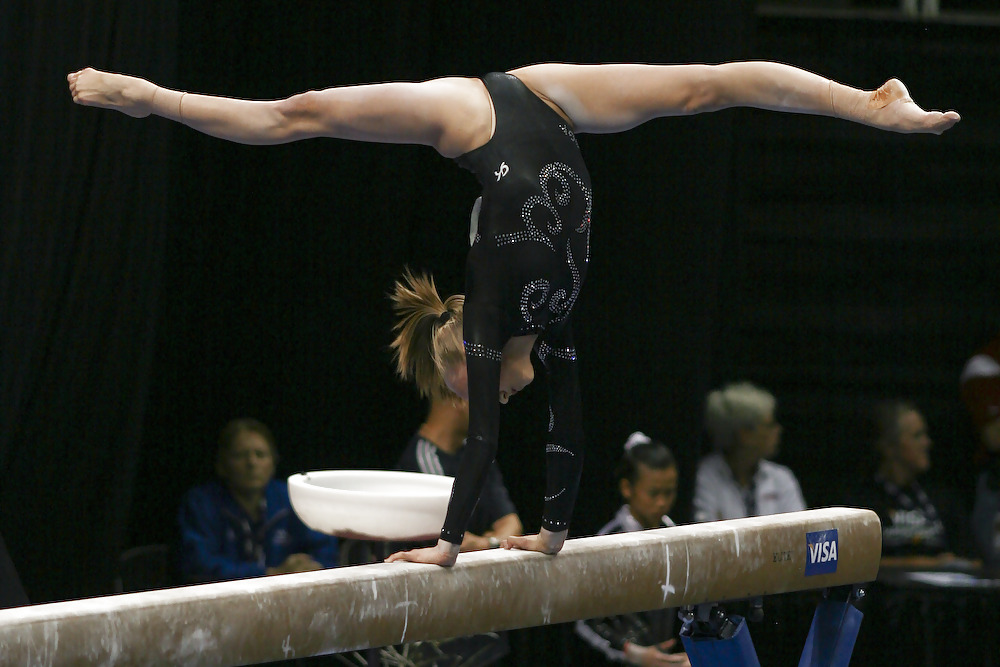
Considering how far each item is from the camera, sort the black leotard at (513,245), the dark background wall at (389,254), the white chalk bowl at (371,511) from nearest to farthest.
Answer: the black leotard at (513,245) → the white chalk bowl at (371,511) → the dark background wall at (389,254)

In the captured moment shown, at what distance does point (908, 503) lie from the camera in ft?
15.7

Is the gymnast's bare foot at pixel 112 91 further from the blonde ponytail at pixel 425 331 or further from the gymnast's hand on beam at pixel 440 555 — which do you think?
the gymnast's hand on beam at pixel 440 555

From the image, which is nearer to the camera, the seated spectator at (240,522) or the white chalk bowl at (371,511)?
the white chalk bowl at (371,511)

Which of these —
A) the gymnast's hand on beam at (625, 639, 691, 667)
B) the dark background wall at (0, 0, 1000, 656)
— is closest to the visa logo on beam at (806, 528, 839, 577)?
the gymnast's hand on beam at (625, 639, 691, 667)

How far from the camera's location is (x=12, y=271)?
361cm

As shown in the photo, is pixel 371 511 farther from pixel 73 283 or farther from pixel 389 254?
pixel 389 254

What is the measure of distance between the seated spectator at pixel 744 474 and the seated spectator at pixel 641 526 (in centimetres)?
45

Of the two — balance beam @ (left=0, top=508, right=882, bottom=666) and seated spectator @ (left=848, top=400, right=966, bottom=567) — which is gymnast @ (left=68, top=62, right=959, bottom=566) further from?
seated spectator @ (left=848, top=400, right=966, bottom=567)

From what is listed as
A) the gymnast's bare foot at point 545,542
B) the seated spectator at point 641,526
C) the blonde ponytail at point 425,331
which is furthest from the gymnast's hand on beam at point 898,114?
the seated spectator at point 641,526

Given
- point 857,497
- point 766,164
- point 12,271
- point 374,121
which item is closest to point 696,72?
point 374,121

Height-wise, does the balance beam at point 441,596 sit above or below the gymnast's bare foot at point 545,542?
below

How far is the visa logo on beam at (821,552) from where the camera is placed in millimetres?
3035

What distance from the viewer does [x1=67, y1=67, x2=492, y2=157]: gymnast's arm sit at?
2.30m

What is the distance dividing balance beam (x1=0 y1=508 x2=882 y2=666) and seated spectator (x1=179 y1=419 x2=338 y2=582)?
5.09 ft
